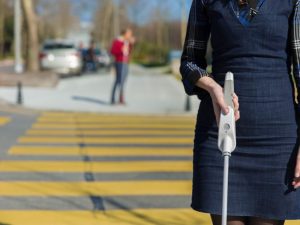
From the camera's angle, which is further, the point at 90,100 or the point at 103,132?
the point at 90,100

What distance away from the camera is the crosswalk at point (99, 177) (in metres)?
5.74

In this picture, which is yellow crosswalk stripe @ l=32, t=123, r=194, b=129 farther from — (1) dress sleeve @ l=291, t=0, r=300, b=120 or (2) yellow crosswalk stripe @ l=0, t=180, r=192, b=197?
(1) dress sleeve @ l=291, t=0, r=300, b=120

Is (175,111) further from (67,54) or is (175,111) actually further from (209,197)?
(67,54)

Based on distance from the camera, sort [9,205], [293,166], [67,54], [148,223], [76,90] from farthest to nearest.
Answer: [67,54], [76,90], [9,205], [148,223], [293,166]

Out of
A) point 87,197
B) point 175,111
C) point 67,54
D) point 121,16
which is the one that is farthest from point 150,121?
point 121,16

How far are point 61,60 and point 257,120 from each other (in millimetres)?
27450

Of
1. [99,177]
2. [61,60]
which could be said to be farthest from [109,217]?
[61,60]

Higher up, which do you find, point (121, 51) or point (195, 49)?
point (195, 49)

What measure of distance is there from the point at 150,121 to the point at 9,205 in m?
6.94

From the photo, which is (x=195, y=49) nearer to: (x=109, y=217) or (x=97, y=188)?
(x=109, y=217)

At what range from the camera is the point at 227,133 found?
8.48 feet

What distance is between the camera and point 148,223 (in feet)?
18.1

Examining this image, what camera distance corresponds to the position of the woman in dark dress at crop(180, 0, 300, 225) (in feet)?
8.76

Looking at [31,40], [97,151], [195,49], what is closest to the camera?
[195,49]
